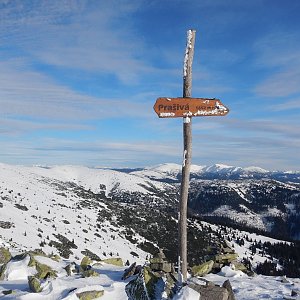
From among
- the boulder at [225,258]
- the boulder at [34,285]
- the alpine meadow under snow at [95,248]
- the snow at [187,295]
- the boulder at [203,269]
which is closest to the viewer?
the snow at [187,295]

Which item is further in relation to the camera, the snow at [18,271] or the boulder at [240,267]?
the boulder at [240,267]

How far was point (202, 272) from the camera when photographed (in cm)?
1780

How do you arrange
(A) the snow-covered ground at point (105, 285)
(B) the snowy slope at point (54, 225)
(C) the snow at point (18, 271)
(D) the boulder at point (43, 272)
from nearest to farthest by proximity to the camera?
(A) the snow-covered ground at point (105, 285), (D) the boulder at point (43, 272), (C) the snow at point (18, 271), (B) the snowy slope at point (54, 225)

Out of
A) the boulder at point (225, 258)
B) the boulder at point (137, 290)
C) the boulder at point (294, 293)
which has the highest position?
the boulder at point (137, 290)

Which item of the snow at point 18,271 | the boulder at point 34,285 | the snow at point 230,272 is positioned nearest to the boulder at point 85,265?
the snow at point 18,271

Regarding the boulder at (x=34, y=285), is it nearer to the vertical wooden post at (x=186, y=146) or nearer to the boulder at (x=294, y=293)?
the vertical wooden post at (x=186, y=146)

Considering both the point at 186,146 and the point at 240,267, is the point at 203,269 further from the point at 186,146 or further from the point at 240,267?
the point at 186,146

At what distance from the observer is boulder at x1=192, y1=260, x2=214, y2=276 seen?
56.6ft

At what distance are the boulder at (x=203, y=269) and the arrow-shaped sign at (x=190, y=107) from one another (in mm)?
9380

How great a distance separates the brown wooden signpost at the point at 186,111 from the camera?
10016 millimetres

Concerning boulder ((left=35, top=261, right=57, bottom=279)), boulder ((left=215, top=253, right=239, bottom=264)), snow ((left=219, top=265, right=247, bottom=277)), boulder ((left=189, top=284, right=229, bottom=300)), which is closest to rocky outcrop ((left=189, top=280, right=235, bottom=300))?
boulder ((left=189, top=284, right=229, bottom=300))

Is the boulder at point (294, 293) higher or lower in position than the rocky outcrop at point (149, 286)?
lower

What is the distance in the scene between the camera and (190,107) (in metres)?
10.1

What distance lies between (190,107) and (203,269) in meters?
10.5
